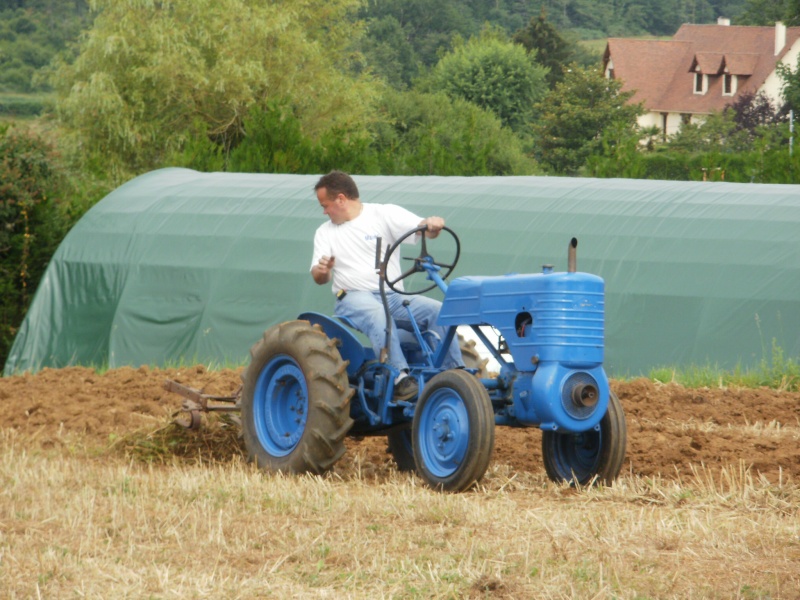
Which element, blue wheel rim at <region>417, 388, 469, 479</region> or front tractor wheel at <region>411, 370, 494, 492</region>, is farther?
blue wheel rim at <region>417, 388, 469, 479</region>

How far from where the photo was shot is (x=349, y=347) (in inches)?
295

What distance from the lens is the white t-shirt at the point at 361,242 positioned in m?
7.50

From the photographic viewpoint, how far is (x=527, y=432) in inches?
350

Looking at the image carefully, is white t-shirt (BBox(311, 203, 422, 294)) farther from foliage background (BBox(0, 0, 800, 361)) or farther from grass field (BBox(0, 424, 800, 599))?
foliage background (BBox(0, 0, 800, 361))

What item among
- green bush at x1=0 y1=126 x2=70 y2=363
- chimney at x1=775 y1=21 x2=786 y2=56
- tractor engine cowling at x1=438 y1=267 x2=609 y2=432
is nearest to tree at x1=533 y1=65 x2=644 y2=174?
chimney at x1=775 y1=21 x2=786 y2=56

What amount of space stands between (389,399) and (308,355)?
0.53 m

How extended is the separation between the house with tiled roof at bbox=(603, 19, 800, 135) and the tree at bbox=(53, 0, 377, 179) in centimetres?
3616

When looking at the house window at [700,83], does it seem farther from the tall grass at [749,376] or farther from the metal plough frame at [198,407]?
the metal plough frame at [198,407]

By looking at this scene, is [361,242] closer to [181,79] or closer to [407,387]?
[407,387]

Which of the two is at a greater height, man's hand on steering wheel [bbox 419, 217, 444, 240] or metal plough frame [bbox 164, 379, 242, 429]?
man's hand on steering wheel [bbox 419, 217, 444, 240]

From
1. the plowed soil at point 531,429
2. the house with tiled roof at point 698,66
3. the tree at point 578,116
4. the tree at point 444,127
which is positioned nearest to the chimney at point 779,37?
the house with tiled roof at point 698,66

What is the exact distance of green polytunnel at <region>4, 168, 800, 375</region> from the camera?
1240 centimetres

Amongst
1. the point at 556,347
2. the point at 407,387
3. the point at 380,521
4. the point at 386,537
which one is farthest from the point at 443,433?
the point at 386,537

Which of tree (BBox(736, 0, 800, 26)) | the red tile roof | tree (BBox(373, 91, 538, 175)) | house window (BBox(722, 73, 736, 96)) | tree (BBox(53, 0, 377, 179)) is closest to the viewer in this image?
tree (BBox(53, 0, 377, 179))
